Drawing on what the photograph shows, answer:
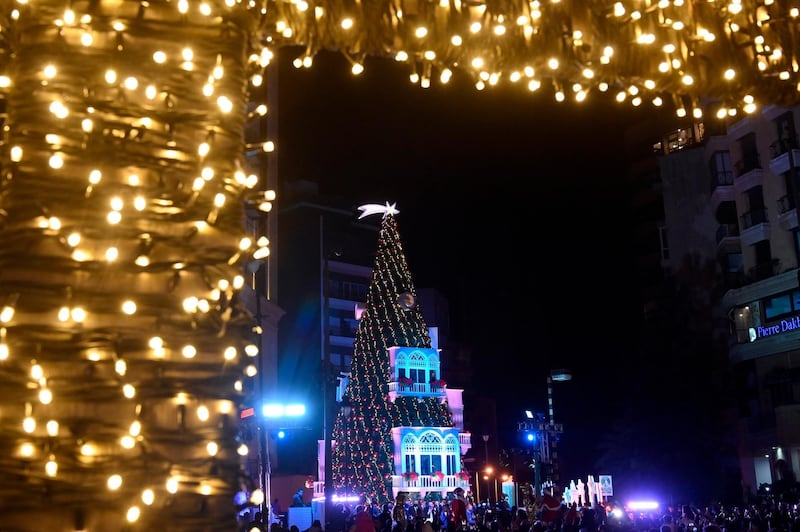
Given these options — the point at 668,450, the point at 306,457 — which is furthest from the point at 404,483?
the point at 306,457

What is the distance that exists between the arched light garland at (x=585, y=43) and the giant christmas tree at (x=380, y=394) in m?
33.6

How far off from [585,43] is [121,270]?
2.62 metres

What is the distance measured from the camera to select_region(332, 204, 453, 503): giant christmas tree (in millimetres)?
37062

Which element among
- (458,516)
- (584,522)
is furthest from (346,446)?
(584,522)

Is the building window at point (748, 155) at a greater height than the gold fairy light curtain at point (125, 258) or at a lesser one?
greater

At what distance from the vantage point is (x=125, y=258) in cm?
269

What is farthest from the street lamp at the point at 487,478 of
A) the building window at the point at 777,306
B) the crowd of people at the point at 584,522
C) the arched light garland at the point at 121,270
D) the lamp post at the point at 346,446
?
the arched light garland at the point at 121,270

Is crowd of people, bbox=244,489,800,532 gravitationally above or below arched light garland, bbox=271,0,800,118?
below

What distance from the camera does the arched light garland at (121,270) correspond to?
257cm

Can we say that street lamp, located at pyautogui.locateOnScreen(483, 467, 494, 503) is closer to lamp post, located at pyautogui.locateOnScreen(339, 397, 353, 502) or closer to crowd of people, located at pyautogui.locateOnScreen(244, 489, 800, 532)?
lamp post, located at pyautogui.locateOnScreen(339, 397, 353, 502)

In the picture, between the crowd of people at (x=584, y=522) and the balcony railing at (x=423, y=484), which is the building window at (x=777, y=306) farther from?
the crowd of people at (x=584, y=522)

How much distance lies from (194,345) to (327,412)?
1475 centimetres

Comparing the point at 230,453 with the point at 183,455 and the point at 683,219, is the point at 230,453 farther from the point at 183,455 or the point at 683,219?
the point at 683,219

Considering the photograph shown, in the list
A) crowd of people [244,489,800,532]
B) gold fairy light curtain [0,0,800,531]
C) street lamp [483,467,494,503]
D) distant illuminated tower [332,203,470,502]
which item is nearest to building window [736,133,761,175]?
distant illuminated tower [332,203,470,502]
